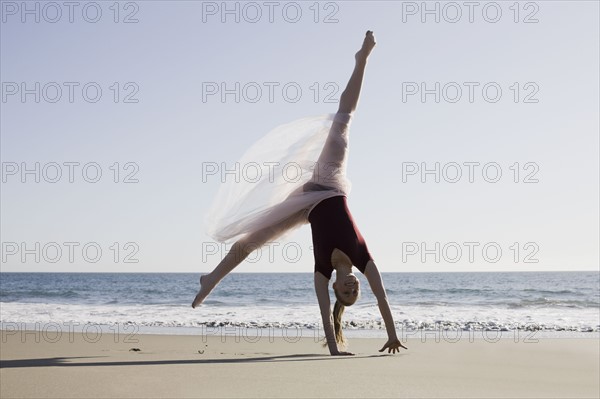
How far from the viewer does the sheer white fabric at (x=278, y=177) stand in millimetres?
6852

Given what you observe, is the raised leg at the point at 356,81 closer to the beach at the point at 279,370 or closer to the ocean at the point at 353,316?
the beach at the point at 279,370

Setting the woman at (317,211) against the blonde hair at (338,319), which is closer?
the woman at (317,211)

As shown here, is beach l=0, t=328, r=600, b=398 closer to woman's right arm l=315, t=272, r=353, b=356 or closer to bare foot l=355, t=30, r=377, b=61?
woman's right arm l=315, t=272, r=353, b=356

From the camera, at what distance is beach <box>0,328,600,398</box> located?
4039 millimetres

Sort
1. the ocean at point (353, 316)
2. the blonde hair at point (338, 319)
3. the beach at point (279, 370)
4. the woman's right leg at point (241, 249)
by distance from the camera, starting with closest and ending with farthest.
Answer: the beach at point (279, 370) → the blonde hair at point (338, 319) → the woman's right leg at point (241, 249) → the ocean at point (353, 316)

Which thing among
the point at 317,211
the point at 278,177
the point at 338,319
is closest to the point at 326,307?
the point at 338,319

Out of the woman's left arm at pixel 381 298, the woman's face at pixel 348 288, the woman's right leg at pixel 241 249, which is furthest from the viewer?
the woman's right leg at pixel 241 249

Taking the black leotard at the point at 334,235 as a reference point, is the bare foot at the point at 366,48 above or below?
above

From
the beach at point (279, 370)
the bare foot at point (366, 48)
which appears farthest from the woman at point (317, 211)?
the beach at point (279, 370)

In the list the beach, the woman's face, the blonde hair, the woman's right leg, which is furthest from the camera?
the woman's right leg

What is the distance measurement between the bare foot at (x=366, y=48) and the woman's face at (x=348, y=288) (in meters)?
2.31

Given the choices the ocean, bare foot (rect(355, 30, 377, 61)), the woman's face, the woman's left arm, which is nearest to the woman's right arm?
the woman's face

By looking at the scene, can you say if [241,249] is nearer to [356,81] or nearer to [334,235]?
[334,235]

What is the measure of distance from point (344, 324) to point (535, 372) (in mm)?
5746
